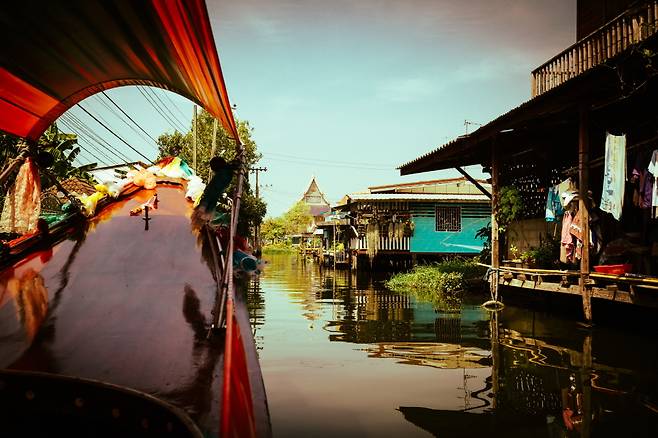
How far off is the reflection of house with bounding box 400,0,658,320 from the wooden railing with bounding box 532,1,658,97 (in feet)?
0.07

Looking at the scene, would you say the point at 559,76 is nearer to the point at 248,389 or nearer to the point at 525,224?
the point at 525,224

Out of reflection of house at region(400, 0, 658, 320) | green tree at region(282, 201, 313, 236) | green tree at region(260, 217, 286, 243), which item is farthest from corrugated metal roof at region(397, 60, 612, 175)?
green tree at region(260, 217, 286, 243)

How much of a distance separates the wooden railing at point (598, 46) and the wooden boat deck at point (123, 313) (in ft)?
26.3

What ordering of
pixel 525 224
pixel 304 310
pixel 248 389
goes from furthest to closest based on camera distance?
pixel 525 224 < pixel 304 310 < pixel 248 389

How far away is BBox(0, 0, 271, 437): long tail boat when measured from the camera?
234 centimetres

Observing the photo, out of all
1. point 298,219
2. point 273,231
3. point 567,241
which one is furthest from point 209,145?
point 273,231

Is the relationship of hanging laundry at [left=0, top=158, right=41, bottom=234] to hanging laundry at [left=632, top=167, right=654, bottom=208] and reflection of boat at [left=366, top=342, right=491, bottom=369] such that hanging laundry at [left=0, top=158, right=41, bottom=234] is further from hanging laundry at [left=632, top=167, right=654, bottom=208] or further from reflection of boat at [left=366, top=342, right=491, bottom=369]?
hanging laundry at [left=632, top=167, right=654, bottom=208]

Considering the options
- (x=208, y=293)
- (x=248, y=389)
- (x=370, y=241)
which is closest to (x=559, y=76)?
(x=208, y=293)

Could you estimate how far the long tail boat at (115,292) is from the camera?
92.2 inches

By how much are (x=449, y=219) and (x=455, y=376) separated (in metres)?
18.7

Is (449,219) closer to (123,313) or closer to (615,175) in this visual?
(615,175)

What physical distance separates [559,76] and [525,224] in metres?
3.54

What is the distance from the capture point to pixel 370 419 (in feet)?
13.6

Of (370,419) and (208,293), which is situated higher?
(208,293)
